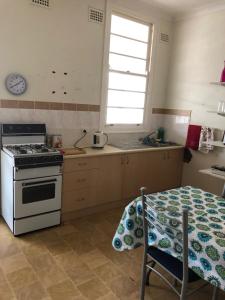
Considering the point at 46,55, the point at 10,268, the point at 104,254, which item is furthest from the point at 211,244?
the point at 46,55

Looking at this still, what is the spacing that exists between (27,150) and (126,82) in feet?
6.15

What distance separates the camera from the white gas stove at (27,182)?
7.95 feet

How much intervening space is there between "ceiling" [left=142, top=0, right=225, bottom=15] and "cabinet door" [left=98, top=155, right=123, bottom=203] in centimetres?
223

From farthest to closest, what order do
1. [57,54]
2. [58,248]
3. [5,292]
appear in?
[57,54], [58,248], [5,292]

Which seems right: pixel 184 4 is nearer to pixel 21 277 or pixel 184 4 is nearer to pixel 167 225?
pixel 167 225

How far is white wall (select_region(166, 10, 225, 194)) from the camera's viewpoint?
3.45 m

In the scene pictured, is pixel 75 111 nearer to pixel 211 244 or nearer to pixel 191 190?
pixel 191 190

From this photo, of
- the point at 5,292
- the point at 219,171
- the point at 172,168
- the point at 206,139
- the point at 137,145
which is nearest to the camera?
the point at 5,292

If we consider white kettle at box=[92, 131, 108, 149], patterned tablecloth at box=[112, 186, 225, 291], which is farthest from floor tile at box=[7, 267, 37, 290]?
white kettle at box=[92, 131, 108, 149]

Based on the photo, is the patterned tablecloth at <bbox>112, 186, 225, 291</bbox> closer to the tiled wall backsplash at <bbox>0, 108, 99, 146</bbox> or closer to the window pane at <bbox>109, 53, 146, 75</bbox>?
the tiled wall backsplash at <bbox>0, 108, 99, 146</bbox>

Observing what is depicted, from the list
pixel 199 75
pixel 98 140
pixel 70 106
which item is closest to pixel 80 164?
pixel 98 140

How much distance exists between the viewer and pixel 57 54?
9.78ft

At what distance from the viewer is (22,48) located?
9.01 ft

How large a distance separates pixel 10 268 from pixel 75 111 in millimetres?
1943
